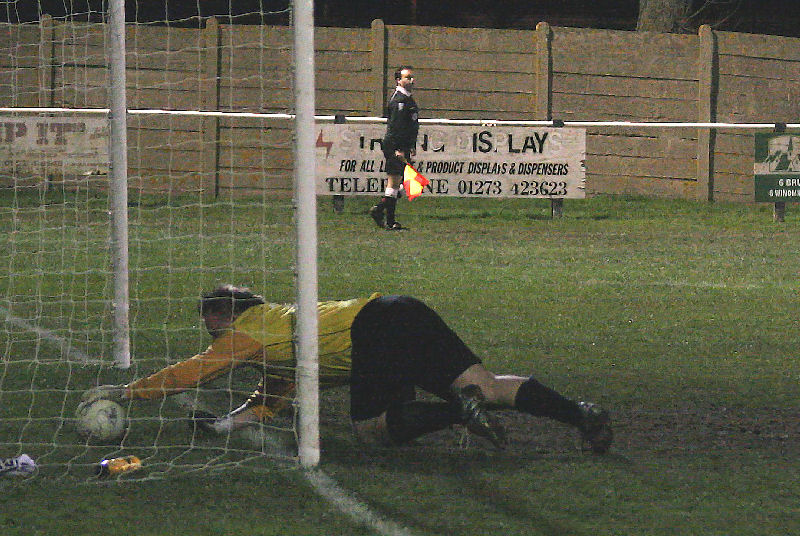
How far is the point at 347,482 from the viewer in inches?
219

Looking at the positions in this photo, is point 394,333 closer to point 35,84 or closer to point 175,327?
point 175,327

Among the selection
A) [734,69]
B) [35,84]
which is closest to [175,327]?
[35,84]

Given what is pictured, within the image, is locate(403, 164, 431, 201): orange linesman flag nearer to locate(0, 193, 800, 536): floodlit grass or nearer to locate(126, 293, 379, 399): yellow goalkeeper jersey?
locate(0, 193, 800, 536): floodlit grass

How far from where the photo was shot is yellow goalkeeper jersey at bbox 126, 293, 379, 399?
6.03 m

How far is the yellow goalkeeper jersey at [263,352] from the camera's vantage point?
6.03m

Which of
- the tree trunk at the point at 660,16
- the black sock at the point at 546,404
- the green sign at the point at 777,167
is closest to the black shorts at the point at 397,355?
the black sock at the point at 546,404

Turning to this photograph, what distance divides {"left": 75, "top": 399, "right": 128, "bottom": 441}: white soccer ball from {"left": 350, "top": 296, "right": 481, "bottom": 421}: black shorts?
3.45 feet

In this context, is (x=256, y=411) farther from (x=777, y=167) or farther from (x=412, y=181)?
(x=777, y=167)

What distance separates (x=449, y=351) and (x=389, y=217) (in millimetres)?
10432

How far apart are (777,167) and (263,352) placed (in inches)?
521

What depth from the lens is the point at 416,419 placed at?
6055 mm

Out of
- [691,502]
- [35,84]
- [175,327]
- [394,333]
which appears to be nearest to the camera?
[691,502]

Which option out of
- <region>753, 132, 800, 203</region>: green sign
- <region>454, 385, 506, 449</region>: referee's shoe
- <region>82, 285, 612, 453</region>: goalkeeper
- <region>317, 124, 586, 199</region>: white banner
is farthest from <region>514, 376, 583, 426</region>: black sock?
<region>753, 132, 800, 203</region>: green sign

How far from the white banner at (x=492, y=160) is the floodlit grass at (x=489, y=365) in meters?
0.81
